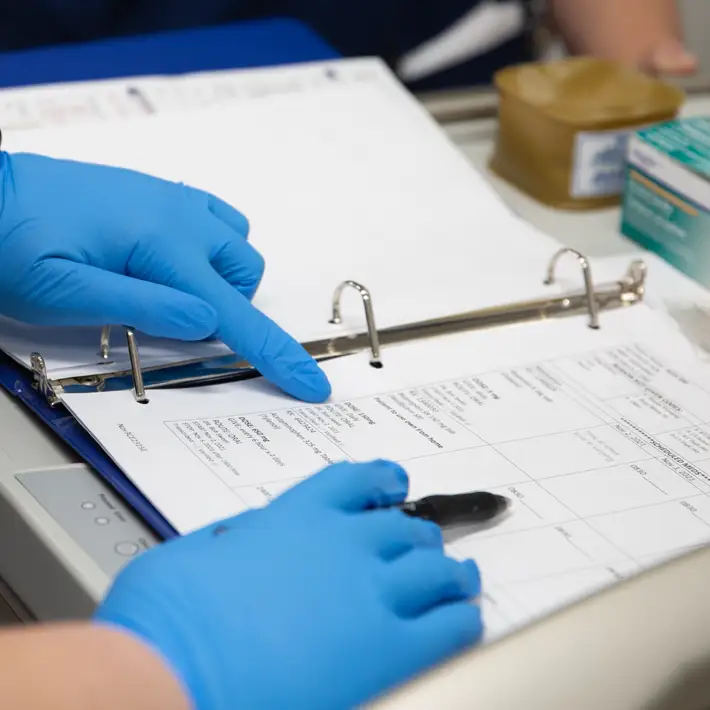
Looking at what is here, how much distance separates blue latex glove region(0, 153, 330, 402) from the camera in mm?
737

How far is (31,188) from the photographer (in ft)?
2.60

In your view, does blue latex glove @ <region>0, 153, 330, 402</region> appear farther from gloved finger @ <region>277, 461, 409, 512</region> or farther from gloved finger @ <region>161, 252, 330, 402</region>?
gloved finger @ <region>277, 461, 409, 512</region>

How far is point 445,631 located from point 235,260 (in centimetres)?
36

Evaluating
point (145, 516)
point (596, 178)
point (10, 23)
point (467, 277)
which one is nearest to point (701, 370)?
point (467, 277)

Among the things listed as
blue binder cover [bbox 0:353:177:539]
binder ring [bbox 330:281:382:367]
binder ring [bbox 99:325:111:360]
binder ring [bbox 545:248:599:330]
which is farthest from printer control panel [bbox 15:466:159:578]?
binder ring [bbox 545:248:599:330]

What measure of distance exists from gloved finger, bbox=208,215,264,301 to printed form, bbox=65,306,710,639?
0.09m

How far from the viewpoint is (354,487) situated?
23.5 inches

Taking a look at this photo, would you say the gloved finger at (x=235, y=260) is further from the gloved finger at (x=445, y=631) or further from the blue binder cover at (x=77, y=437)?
the gloved finger at (x=445, y=631)

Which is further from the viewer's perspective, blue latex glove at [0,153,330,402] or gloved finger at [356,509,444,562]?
blue latex glove at [0,153,330,402]

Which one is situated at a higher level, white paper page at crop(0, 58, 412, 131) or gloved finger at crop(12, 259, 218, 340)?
white paper page at crop(0, 58, 412, 131)

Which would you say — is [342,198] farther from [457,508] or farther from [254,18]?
[254,18]

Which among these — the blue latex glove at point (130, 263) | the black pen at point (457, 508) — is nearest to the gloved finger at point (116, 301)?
the blue latex glove at point (130, 263)

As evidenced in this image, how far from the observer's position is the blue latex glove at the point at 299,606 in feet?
1.67

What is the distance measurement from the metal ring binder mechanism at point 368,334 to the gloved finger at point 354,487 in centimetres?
17
